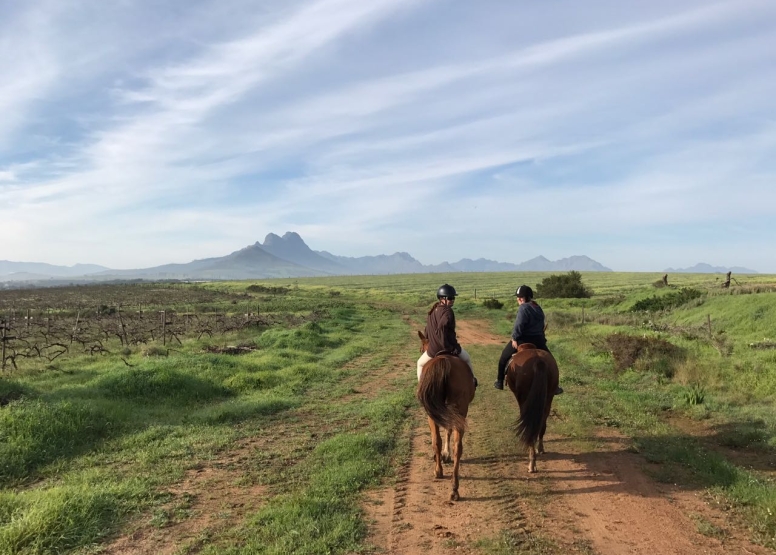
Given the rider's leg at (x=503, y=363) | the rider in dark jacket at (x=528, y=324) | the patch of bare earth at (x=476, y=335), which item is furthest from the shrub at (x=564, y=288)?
the rider in dark jacket at (x=528, y=324)

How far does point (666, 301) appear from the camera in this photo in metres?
27.7

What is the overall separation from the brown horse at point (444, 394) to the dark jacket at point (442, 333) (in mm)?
198

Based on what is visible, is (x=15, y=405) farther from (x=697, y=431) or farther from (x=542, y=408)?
(x=697, y=431)

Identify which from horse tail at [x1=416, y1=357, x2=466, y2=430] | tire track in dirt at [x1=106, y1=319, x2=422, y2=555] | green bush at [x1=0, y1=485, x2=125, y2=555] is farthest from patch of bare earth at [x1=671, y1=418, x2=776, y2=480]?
green bush at [x1=0, y1=485, x2=125, y2=555]

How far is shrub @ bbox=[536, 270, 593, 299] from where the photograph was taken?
44094 millimetres

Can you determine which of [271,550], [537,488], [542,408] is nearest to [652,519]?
[537,488]

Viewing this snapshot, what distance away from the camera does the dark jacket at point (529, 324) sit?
7.62 metres

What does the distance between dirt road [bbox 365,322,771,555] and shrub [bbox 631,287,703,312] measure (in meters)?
23.3

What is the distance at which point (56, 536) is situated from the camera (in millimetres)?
4609

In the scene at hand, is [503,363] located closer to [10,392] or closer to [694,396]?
[694,396]

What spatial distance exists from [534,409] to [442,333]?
175cm

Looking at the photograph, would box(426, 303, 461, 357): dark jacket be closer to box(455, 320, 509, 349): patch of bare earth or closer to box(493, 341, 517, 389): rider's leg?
box(493, 341, 517, 389): rider's leg

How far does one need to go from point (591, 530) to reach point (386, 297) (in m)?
59.2

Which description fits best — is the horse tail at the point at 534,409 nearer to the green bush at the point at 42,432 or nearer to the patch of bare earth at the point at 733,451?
the patch of bare earth at the point at 733,451
